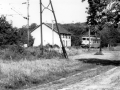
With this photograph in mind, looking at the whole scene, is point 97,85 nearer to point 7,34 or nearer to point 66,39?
point 7,34

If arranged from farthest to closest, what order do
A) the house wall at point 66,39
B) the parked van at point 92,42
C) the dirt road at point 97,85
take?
the parked van at point 92,42 < the house wall at point 66,39 < the dirt road at point 97,85

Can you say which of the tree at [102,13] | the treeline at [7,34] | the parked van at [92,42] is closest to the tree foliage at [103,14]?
the tree at [102,13]

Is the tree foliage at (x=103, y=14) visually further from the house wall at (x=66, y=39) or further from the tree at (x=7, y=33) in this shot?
the house wall at (x=66, y=39)

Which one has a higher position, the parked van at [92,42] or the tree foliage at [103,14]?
the tree foliage at [103,14]

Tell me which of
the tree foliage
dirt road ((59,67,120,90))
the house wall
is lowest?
dirt road ((59,67,120,90))

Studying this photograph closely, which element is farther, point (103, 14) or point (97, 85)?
point (103, 14)

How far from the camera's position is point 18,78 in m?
12.7

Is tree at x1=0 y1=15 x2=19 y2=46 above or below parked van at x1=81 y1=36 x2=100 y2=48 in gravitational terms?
above

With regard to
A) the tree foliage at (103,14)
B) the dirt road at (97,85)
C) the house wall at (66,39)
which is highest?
the tree foliage at (103,14)

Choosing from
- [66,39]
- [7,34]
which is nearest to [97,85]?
[7,34]

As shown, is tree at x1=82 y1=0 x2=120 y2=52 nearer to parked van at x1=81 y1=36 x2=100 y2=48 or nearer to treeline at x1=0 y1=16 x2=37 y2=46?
treeline at x1=0 y1=16 x2=37 y2=46

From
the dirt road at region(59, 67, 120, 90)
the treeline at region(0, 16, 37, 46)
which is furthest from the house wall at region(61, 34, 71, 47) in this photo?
the dirt road at region(59, 67, 120, 90)

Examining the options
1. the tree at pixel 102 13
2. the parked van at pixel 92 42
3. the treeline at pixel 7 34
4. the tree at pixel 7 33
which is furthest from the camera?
the parked van at pixel 92 42

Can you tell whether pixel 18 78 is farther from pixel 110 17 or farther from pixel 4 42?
pixel 4 42
